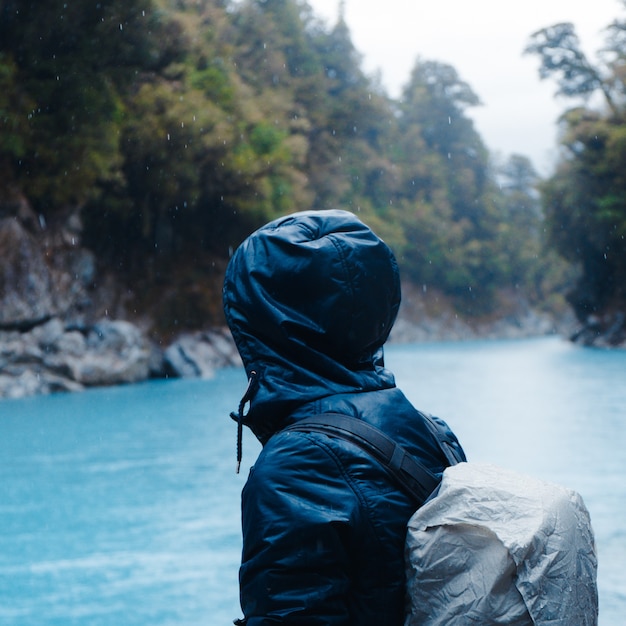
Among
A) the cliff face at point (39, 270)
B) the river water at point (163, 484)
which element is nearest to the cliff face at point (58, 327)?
the cliff face at point (39, 270)

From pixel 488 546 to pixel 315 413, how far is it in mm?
257

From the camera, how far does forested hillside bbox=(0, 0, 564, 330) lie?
13375 mm

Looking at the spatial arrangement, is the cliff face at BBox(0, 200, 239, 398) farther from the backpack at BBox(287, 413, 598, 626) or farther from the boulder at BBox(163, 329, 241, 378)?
the backpack at BBox(287, 413, 598, 626)

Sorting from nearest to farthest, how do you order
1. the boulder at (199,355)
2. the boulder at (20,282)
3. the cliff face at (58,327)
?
the cliff face at (58,327) < the boulder at (20,282) < the boulder at (199,355)

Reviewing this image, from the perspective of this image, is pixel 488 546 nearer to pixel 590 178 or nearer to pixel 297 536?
pixel 297 536

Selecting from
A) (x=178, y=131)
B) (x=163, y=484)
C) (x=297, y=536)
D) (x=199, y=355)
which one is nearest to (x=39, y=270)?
(x=199, y=355)

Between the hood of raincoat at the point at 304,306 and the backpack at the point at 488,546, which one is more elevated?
the hood of raincoat at the point at 304,306

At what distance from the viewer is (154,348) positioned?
54.7 ft

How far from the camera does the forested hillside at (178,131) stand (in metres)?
13.4

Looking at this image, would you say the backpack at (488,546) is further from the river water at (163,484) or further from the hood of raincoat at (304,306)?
the river water at (163,484)

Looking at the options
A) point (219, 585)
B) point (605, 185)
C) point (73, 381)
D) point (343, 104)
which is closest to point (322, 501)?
point (219, 585)

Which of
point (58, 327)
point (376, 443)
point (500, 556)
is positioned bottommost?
point (58, 327)

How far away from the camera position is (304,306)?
1.10 meters

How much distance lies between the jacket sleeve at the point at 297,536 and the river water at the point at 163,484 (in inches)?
98.6
